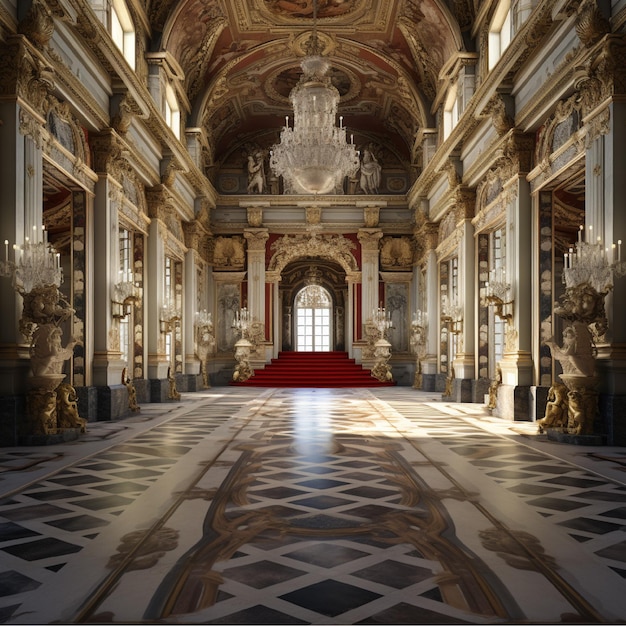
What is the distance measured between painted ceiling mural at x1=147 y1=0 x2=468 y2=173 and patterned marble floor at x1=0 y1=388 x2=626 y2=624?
35.5 feet

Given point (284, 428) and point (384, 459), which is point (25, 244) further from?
point (384, 459)

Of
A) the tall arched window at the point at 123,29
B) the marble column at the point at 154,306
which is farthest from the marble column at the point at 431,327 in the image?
the tall arched window at the point at 123,29

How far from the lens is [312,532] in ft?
13.6

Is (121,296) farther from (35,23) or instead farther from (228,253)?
(228,253)

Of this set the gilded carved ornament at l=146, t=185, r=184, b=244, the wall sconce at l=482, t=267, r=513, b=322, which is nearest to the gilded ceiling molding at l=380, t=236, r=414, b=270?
the gilded carved ornament at l=146, t=185, r=184, b=244

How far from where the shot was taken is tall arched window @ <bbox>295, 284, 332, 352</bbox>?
3212cm

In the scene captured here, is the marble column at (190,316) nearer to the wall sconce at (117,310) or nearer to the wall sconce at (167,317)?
the wall sconce at (167,317)

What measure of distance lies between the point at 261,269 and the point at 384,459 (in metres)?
16.6

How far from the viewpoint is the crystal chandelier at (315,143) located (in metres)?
12.9

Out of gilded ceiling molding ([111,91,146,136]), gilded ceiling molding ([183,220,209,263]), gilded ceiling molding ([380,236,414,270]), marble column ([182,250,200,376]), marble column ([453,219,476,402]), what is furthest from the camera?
gilded ceiling molding ([380,236,414,270])

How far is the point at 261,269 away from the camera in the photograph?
2312 cm

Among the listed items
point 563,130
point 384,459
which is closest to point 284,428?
point 384,459

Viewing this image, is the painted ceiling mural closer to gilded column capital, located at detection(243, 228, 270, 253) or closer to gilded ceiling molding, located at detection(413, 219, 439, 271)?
gilded ceiling molding, located at detection(413, 219, 439, 271)

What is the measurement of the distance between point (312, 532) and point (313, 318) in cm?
2828
